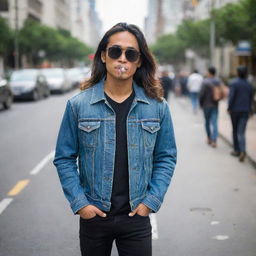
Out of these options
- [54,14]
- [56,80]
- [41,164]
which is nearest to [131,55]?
[41,164]

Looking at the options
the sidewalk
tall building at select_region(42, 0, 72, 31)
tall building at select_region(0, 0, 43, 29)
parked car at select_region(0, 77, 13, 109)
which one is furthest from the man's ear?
tall building at select_region(42, 0, 72, 31)

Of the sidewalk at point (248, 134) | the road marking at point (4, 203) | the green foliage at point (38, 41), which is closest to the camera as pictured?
the road marking at point (4, 203)

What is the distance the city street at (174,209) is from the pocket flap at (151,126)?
2.46 m

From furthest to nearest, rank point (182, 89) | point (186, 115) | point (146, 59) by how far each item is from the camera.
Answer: point (182, 89) → point (186, 115) → point (146, 59)

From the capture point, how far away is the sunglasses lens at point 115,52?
2842mm

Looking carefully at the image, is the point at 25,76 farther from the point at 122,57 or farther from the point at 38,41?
the point at 38,41

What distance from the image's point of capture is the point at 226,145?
43.2ft

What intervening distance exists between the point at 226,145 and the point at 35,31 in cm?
5533

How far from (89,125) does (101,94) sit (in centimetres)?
18

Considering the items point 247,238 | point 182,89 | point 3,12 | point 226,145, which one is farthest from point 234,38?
point 3,12

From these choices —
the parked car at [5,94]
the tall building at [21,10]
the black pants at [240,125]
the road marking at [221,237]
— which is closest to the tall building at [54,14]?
the tall building at [21,10]

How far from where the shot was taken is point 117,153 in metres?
2.78

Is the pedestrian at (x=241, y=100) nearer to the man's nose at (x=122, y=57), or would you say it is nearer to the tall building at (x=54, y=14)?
the man's nose at (x=122, y=57)

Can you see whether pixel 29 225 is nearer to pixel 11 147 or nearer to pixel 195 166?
pixel 195 166
